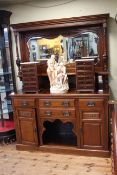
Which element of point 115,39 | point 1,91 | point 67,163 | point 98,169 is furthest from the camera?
point 1,91

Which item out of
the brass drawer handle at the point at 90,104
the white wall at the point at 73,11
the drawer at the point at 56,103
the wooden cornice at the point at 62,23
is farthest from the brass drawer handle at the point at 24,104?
Answer: the white wall at the point at 73,11

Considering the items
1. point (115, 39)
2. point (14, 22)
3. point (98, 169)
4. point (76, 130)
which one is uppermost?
point (14, 22)

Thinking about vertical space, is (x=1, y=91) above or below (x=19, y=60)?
below

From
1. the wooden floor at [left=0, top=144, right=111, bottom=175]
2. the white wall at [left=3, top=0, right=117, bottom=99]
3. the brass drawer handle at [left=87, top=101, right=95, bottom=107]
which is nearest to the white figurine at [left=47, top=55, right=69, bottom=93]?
the brass drawer handle at [left=87, top=101, right=95, bottom=107]

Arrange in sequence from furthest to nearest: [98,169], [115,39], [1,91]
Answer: [1,91]
[115,39]
[98,169]

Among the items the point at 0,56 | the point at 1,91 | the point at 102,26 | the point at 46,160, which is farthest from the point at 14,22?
the point at 46,160

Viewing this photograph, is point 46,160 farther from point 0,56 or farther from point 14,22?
point 14,22

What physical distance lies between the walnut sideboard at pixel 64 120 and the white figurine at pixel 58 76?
13cm

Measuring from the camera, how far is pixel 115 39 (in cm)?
324

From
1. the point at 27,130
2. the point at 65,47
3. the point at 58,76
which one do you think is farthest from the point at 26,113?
the point at 65,47

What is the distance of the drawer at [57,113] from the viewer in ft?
10.3

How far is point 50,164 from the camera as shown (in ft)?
9.91

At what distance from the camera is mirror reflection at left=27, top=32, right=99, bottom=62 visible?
10.9 ft

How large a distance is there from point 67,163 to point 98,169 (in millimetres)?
429
